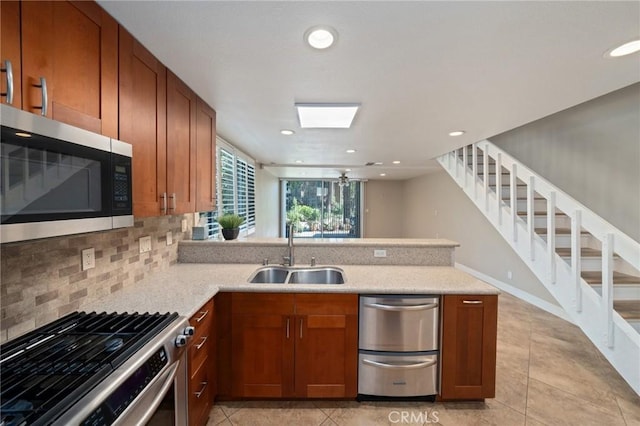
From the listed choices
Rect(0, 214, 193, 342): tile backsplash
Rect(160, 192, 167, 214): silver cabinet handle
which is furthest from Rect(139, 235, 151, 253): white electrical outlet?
Rect(160, 192, 167, 214): silver cabinet handle

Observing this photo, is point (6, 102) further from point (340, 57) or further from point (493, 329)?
point (493, 329)

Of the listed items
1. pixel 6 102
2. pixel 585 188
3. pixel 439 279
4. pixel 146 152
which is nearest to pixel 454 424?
pixel 439 279

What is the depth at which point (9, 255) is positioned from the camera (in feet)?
3.47

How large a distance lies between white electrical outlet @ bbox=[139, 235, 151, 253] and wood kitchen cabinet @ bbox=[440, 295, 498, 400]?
89.1 inches

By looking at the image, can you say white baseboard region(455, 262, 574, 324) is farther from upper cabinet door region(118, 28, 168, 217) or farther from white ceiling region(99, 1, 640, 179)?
upper cabinet door region(118, 28, 168, 217)

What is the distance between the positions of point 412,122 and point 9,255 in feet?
9.61

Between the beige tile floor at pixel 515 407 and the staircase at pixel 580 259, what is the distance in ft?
1.01

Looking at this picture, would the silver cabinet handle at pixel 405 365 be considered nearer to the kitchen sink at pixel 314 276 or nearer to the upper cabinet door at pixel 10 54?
the kitchen sink at pixel 314 276

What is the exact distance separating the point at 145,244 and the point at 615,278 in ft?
13.5

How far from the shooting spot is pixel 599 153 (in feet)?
9.93

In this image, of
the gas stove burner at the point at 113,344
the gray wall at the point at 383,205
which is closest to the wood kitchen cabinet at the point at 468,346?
the gas stove burner at the point at 113,344

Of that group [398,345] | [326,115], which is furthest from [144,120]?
[398,345]

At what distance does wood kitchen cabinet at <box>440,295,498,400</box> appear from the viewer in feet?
6.01

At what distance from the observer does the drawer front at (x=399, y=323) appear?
6.01ft
